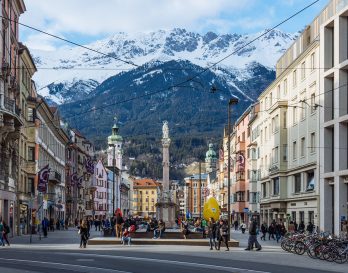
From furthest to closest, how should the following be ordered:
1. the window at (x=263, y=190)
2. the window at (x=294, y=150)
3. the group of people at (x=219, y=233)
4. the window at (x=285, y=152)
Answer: the window at (x=263, y=190), the window at (x=285, y=152), the window at (x=294, y=150), the group of people at (x=219, y=233)

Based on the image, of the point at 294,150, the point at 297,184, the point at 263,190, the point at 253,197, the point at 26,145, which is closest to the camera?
the point at 297,184

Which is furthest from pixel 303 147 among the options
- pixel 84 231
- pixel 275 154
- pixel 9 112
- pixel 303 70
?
pixel 84 231

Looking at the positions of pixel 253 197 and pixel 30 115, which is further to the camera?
pixel 253 197

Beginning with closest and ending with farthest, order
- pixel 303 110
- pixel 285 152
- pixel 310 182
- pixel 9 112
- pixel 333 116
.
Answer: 1. pixel 9 112
2. pixel 333 116
3. pixel 310 182
4. pixel 303 110
5. pixel 285 152

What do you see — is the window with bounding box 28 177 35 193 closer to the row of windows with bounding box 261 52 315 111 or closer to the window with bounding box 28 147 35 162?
the window with bounding box 28 147 35 162

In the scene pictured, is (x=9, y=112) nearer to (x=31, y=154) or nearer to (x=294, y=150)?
(x=31, y=154)

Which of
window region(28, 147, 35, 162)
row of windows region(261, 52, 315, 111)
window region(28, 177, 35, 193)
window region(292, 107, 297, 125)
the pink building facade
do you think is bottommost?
the pink building facade

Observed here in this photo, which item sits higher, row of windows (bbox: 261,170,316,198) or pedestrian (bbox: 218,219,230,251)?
row of windows (bbox: 261,170,316,198)

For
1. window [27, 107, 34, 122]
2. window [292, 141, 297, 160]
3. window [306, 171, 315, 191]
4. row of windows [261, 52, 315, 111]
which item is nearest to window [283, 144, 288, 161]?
window [292, 141, 297, 160]

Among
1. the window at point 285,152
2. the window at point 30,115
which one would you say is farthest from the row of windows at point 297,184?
the window at point 30,115

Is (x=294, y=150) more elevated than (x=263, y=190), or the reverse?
(x=294, y=150)

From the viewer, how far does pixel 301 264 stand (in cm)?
3047

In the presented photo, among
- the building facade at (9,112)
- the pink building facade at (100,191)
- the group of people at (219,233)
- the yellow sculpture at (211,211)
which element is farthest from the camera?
the pink building facade at (100,191)

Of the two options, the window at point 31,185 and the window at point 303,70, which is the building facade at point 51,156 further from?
the window at point 303,70
